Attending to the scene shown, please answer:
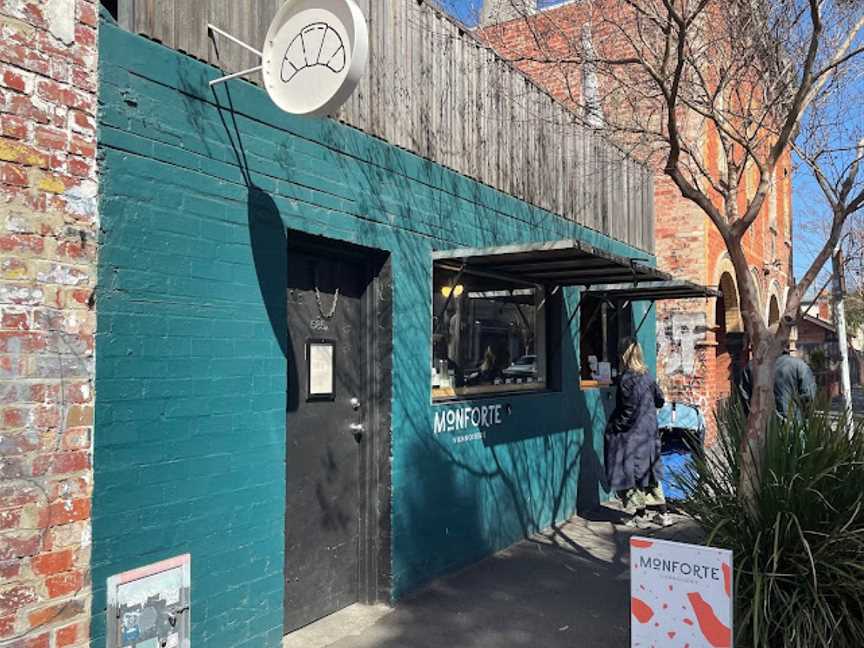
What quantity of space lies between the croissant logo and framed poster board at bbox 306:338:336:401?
1.76m

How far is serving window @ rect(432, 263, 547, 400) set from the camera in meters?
6.30

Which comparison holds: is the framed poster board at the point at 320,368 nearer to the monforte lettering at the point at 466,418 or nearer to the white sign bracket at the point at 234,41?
the monforte lettering at the point at 466,418

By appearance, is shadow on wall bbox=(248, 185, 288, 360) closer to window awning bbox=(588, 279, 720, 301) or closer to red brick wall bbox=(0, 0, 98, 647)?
red brick wall bbox=(0, 0, 98, 647)

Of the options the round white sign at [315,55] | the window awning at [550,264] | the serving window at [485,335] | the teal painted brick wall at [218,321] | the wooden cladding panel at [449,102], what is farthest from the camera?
the serving window at [485,335]

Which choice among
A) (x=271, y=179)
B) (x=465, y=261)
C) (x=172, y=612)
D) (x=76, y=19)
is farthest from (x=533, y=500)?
(x=76, y=19)

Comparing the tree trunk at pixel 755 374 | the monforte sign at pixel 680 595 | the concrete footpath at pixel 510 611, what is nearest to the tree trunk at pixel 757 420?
the tree trunk at pixel 755 374

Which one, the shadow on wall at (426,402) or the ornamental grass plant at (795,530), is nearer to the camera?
the ornamental grass plant at (795,530)

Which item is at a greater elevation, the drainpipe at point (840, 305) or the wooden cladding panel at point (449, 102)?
the wooden cladding panel at point (449, 102)

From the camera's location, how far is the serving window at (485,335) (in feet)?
20.7

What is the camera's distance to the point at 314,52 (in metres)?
3.83

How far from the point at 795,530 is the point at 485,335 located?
3375mm

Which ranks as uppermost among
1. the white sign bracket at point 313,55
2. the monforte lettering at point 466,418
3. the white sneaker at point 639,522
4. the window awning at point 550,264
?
the white sign bracket at point 313,55

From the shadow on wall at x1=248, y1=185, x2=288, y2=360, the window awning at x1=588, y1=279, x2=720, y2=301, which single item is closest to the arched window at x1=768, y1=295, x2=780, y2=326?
the window awning at x1=588, y1=279, x2=720, y2=301

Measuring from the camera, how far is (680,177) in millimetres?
5031
